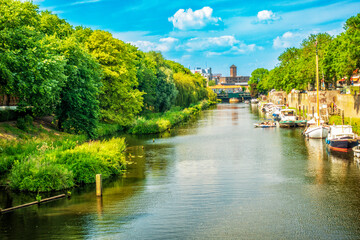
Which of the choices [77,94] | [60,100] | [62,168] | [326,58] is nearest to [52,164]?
[62,168]

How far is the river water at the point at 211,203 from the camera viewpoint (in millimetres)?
18078

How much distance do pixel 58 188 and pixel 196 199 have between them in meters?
8.26

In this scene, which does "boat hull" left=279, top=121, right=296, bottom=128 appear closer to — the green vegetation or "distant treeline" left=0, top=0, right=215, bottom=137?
the green vegetation

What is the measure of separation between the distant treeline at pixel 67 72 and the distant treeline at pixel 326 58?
26.6m

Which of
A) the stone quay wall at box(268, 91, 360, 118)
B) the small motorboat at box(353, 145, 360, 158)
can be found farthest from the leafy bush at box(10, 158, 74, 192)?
the stone quay wall at box(268, 91, 360, 118)

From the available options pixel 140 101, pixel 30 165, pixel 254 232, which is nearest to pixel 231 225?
pixel 254 232

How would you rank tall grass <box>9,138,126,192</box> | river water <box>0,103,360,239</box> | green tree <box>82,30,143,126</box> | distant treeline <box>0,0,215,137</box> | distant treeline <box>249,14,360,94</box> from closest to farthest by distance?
river water <box>0,103,360,239</box> → tall grass <box>9,138,126,192</box> → distant treeline <box>0,0,215,137</box> → distant treeline <box>249,14,360,94</box> → green tree <box>82,30,143,126</box>

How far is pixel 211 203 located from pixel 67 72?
21788mm

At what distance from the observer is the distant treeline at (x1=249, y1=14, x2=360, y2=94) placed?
46.8 metres

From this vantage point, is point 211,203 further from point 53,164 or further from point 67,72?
point 67,72

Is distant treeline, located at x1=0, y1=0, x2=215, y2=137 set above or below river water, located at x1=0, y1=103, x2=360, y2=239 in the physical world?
above

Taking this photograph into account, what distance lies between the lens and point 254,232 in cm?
1781

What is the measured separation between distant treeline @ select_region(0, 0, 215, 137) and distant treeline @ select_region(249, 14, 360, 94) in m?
26.6

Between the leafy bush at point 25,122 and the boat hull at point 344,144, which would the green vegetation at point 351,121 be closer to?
the boat hull at point 344,144
